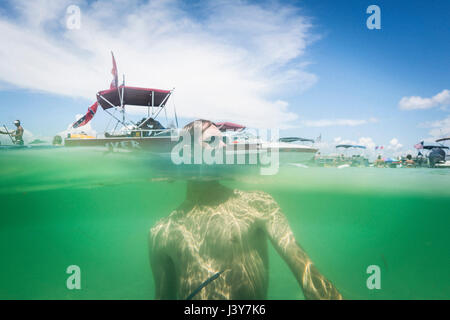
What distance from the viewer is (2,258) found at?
53.6 ft

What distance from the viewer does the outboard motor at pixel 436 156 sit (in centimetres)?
1079

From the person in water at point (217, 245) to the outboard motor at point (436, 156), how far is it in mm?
13814

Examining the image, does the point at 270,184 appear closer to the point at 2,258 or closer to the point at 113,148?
the point at 113,148

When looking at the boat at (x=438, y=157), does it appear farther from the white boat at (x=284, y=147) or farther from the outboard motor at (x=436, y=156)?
the white boat at (x=284, y=147)

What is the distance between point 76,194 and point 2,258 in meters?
12.1

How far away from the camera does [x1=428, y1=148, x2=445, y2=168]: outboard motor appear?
10.8 meters

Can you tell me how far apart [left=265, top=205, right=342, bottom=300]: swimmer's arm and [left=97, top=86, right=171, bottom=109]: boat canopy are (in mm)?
6119

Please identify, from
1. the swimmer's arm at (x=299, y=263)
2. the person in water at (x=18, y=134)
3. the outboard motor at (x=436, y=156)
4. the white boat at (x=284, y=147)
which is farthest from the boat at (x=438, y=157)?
the person in water at (x=18, y=134)

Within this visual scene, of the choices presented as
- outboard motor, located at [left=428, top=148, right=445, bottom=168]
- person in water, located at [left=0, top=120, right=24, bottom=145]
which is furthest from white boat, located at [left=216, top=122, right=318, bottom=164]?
outboard motor, located at [left=428, top=148, right=445, bottom=168]

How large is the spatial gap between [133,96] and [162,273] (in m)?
6.97

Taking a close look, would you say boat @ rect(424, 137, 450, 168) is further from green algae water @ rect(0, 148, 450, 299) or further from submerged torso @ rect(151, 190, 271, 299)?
submerged torso @ rect(151, 190, 271, 299)

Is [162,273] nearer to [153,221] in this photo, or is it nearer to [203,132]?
[203,132]

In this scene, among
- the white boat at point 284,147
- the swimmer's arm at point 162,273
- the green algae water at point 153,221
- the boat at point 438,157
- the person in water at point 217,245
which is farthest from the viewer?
the boat at point 438,157
